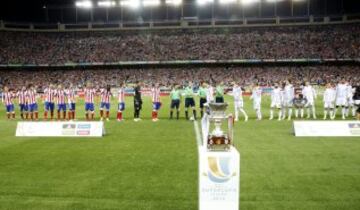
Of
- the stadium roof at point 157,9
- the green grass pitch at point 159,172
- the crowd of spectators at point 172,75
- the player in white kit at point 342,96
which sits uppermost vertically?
the stadium roof at point 157,9

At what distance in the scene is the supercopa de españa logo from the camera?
252 inches

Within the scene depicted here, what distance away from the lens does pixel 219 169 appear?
21.1 feet

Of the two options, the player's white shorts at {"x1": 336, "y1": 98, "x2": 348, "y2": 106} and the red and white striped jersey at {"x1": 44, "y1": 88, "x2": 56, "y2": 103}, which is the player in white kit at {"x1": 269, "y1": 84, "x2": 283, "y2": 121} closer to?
the player's white shorts at {"x1": 336, "y1": 98, "x2": 348, "y2": 106}

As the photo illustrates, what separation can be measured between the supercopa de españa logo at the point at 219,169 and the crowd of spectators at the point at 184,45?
6143 cm

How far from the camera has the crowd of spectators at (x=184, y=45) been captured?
6675cm

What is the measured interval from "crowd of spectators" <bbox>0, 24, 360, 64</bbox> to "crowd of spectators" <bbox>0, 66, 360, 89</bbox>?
205 centimetres

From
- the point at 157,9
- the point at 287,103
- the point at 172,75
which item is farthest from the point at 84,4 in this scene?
the point at 287,103

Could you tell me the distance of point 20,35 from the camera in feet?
240

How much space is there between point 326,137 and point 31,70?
205 ft

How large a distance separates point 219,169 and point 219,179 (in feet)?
0.55

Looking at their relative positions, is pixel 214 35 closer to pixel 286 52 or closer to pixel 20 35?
pixel 286 52

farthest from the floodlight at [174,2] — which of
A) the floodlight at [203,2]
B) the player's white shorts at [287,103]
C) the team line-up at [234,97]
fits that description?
the player's white shorts at [287,103]

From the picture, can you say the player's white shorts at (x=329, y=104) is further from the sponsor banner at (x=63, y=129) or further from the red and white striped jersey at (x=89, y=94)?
the red and white striped jersey at (x=89, y=94)

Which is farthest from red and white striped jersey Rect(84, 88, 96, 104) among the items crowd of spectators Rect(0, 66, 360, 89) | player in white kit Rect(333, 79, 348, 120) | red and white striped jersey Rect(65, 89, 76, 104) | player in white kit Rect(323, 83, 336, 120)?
crowd of spectators Rect(0, 66, 360, 89)
